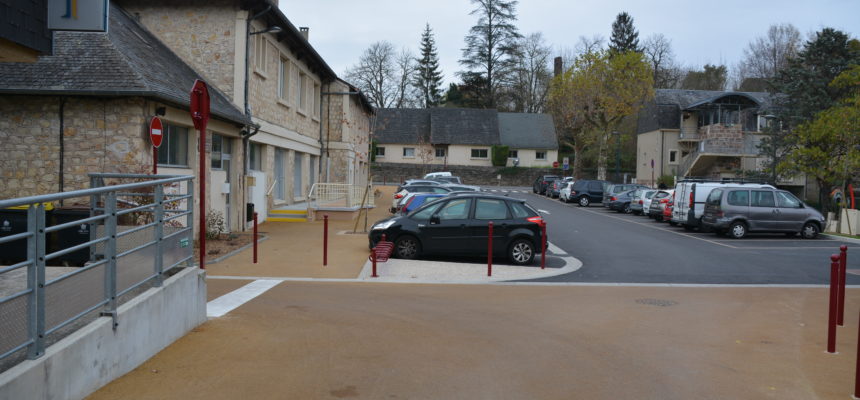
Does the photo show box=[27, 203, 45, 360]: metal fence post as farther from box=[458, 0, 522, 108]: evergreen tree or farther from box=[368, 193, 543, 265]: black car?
box=[458, 0, 522, 108]: evergreen tree

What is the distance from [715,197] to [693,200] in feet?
4.31

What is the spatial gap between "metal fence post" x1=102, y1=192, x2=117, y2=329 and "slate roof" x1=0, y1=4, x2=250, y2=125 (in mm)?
7979

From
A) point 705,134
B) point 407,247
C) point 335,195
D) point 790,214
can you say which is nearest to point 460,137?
point 705,134

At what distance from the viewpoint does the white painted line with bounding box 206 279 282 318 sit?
8221 millimetres

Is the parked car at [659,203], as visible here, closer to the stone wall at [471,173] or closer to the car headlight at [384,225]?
the car headlight at [384,225]

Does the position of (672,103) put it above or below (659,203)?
above

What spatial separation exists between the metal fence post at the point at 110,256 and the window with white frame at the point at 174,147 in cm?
953

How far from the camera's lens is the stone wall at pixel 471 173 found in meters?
63.5

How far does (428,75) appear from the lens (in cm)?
7869

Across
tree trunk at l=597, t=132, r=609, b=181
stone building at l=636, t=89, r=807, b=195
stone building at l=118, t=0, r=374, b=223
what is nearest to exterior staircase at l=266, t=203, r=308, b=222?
stone building at l=118, t=0, r=374, b=223

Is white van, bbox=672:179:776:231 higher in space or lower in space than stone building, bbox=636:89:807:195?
lower

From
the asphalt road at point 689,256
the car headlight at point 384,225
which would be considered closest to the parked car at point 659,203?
the asphalt road at point 689,256

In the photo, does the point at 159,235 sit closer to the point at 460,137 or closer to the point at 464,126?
the point at 460,137

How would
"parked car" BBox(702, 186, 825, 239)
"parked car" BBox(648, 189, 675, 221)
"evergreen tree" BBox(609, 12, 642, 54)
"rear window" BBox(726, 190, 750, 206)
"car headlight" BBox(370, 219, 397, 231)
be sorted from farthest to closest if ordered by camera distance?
"evergreen tree" BBox(609, 12, 642, 54) < "parked car" BBox(648, 189, 675, 221) < "rear window" BBox(726, 190, 750, 206) < "parked car" BBox(702, 186, 825, 239) < "car headlight" BBox(370, 219, 397, 231)
